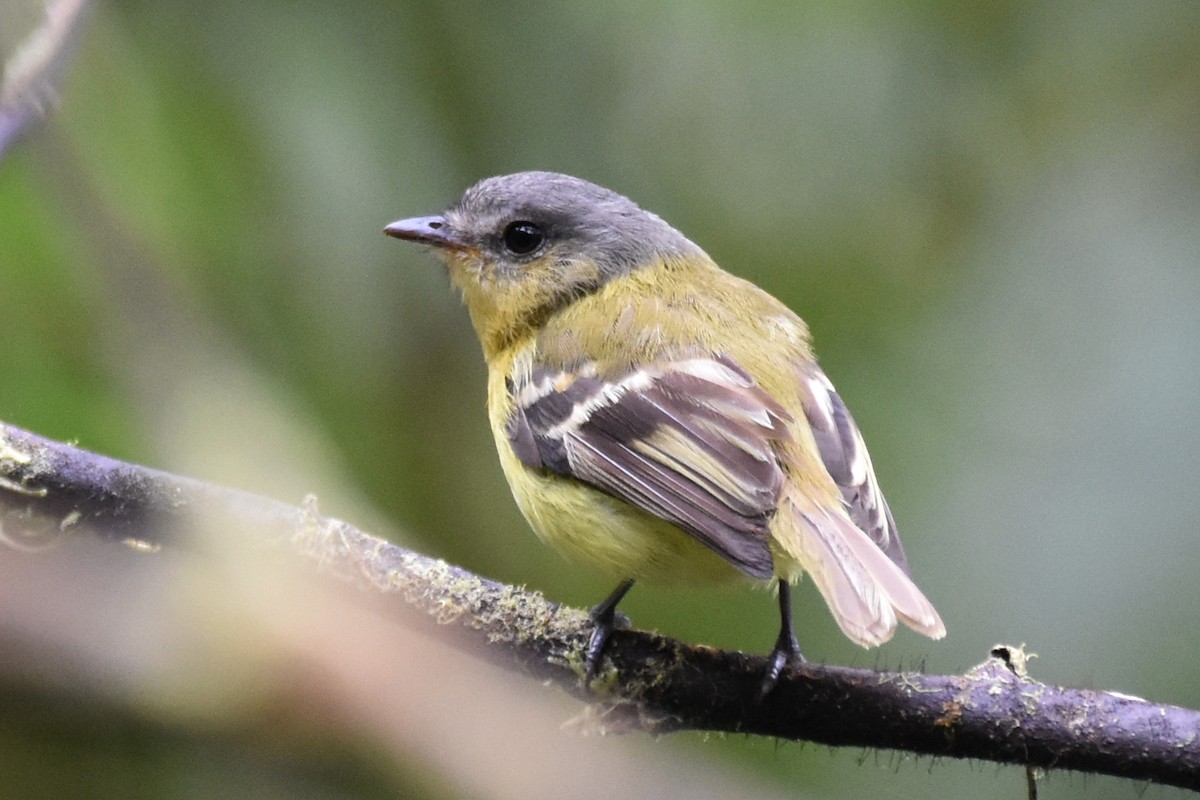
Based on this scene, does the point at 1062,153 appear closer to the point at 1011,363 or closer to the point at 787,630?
the point at 1011,363

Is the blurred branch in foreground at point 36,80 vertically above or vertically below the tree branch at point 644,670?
above

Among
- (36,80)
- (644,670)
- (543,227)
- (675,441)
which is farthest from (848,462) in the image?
(36,80)

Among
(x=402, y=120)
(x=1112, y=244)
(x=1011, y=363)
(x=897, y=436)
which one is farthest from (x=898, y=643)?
(x=402, y=120)

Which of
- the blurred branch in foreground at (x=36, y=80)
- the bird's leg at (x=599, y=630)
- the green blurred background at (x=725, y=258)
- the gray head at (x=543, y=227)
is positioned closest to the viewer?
the blurred branch in foreground at (x=36, y=80)

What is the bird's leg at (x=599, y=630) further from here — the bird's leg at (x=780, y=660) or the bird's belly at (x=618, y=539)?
the bird's leg at (x=780, y=660)

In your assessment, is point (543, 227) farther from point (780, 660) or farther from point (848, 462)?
point (780, 660)

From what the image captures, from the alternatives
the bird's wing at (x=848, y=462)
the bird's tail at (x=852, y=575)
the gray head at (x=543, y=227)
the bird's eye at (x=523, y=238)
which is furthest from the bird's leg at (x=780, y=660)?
the bird's eye at (x=523, y=238)

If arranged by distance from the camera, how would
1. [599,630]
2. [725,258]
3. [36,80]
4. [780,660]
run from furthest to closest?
[725,258]
[599,630]
[780,660]
[36,80]
